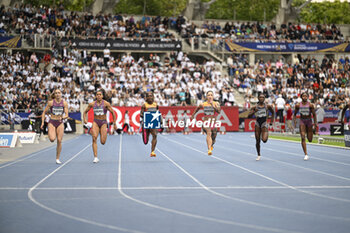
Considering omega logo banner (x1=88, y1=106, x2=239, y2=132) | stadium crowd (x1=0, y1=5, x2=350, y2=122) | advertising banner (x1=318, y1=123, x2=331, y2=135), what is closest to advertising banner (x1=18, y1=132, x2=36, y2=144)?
stadium crowd (x1=0, y1=5, x2=350, y2=122)

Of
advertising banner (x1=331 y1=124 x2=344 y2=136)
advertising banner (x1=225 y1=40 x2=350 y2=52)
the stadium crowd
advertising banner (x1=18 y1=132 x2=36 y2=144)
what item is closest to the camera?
advertising banner (x1=18 y1=132 x2=36 y2=144)

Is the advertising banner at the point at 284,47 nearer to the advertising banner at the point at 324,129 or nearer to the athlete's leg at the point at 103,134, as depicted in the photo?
the advertising banner at the point at 324,129

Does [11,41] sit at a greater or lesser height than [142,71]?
greater

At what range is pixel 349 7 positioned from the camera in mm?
89938

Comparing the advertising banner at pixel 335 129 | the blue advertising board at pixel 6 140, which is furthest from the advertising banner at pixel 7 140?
the advertising banner at pixel 335 129

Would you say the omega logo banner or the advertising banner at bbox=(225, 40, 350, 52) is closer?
the omega logo banner

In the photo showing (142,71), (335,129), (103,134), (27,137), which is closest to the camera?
(103,134)

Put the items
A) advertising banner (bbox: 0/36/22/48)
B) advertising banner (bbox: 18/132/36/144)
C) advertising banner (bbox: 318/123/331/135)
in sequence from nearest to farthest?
advertising banner (bbox: 18/132/36/144) → advertising banner (bbox: 318/123/331/135) → advertising banner (bbox: 0/36/22/48)

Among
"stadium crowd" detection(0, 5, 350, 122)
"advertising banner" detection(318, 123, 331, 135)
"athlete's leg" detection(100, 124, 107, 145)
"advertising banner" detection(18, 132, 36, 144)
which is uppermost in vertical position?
"stadium crowd" detection(0, 5, 350, 122)

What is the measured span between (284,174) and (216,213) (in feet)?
17.5

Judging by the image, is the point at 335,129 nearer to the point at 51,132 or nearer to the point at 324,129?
the point at 324,129

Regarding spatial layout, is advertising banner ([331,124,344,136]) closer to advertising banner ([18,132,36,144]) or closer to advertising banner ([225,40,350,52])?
advertising banner ([18,132,36,144])

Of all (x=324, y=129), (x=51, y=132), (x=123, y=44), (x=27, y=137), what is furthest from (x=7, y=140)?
Result: (x=123, y=44)

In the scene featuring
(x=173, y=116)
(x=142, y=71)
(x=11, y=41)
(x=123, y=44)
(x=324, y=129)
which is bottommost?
(x=324, y=129)
